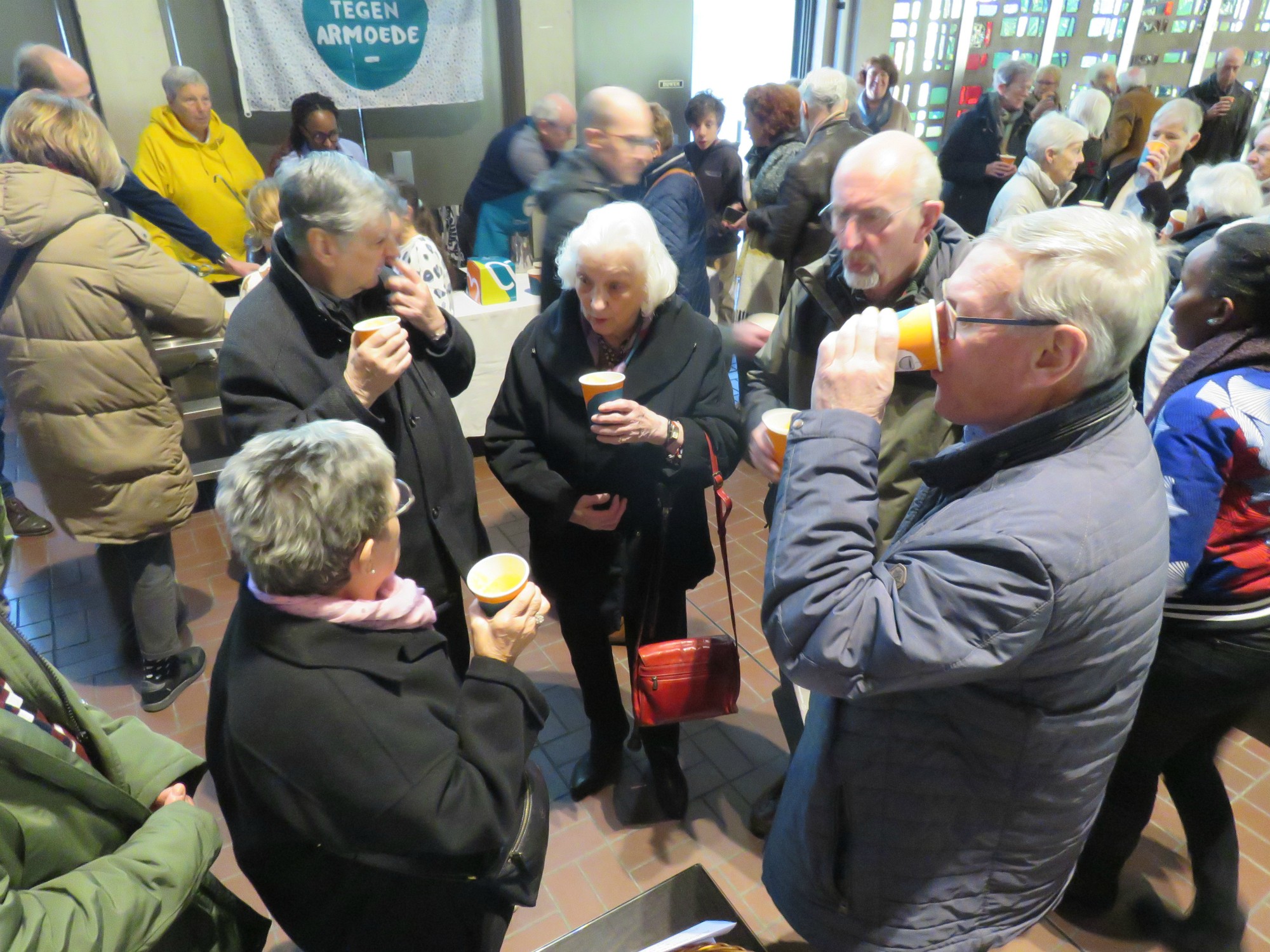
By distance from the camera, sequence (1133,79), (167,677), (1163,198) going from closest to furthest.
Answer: (167,677)
(1163,198)
(1133,79)

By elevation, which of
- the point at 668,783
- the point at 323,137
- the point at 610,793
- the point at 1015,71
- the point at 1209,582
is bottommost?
the point at 610,793

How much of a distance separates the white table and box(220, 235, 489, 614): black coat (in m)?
2.08

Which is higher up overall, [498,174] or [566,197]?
[566,197]

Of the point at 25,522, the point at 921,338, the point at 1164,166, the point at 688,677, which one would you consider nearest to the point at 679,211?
the point at 688,677

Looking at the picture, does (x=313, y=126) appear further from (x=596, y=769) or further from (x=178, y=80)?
(x=596, y=769)

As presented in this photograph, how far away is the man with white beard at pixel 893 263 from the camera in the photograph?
2004mm

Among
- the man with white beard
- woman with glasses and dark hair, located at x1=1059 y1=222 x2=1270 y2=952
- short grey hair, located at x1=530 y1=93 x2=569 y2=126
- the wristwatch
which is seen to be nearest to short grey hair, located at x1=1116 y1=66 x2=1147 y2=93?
short grey hair, located at x1=530 y1=93 x2=569 y2=126

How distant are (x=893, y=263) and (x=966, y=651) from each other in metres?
1.26

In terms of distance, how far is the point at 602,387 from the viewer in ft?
6.24

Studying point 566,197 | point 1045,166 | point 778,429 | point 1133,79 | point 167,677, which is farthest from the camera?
point 1133,79

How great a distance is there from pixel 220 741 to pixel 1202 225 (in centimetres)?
388

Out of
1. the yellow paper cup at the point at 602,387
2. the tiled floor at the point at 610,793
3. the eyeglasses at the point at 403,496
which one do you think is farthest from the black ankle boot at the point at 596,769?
the eyeglasses at the point at 403,496

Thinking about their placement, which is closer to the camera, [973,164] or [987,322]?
[987,322]

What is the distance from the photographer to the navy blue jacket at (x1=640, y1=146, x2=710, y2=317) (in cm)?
390
